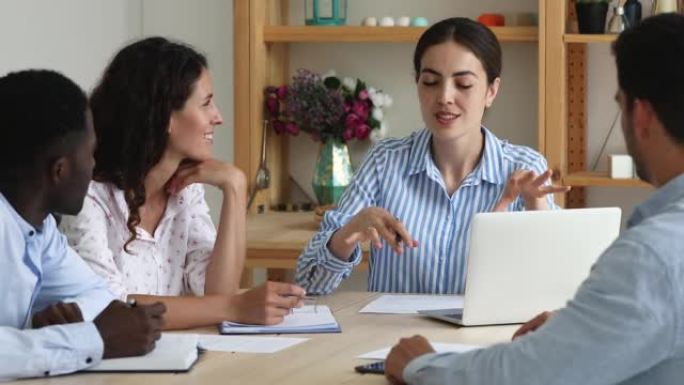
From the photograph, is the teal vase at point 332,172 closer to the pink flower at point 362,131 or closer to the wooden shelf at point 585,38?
the pink flower at point 362,131

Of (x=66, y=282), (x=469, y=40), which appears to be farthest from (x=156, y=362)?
(x=469, y=40)

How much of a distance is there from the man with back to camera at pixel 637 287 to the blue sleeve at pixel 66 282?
33.9 inches

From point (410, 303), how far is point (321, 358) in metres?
0.59

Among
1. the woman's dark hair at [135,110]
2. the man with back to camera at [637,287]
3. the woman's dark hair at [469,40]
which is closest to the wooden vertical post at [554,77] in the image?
the woman's dark hair at [469,40]

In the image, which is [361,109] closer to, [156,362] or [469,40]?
[469,40]

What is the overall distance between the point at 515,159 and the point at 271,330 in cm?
93

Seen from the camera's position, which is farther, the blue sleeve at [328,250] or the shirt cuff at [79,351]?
the blue sleeve at [328,250]

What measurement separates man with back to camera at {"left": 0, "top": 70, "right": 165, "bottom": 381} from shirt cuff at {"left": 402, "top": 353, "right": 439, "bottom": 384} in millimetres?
484

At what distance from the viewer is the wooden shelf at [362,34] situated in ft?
13.6

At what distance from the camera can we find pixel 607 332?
1.47m

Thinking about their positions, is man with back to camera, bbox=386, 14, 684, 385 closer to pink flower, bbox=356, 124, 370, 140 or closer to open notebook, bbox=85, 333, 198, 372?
open notebook, bbox=85, 333, 198, 372

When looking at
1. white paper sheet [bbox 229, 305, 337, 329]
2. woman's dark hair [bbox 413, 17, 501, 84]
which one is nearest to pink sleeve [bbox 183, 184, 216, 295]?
white paper sheet [bbox 229, 305, 337, 329]

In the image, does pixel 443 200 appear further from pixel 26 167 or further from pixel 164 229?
pixel 26 167

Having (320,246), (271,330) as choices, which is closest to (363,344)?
(271,330)
